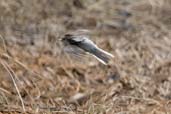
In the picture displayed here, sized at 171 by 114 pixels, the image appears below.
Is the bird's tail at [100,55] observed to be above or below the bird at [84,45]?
below

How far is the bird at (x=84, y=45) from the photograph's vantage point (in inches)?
76.2

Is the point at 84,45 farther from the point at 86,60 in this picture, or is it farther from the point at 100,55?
the point at 86,60

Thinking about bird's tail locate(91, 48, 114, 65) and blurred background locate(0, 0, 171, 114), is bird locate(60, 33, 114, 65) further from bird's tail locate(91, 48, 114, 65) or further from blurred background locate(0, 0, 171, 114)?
blurred background locate(0, 0, 171, 114)

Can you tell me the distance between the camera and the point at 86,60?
2721 millimetres

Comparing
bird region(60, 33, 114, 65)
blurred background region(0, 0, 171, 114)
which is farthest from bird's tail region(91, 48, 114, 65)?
blurred background region(0, 0, 171, 114)

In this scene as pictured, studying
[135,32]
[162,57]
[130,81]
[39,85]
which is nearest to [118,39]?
[135,32]

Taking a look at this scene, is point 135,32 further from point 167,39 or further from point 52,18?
point 52,18

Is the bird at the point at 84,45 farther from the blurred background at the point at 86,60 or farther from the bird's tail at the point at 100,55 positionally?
the blurred background at the point at 86,60

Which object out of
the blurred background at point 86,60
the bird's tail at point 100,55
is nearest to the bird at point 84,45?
the bird's tail at point 100,55

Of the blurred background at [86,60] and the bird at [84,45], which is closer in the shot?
the bird at [84,45]

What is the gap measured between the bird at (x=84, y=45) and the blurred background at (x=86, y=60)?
17cm

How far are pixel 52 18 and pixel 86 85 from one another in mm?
881

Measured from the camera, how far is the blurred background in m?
2.12

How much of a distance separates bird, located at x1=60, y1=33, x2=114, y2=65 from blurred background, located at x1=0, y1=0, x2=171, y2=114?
0.54 ft
